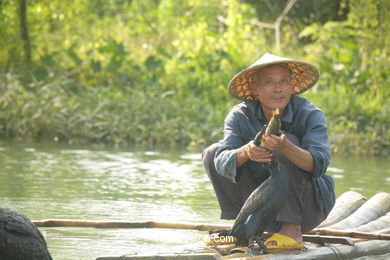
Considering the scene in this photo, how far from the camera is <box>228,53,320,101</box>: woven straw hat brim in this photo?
4035 millimetres

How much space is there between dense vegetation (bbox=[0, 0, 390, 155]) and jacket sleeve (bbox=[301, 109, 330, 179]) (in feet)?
20.8

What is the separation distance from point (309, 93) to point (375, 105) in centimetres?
101

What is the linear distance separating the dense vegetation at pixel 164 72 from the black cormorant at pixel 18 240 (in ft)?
24.3

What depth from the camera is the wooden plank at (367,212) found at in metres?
4.82

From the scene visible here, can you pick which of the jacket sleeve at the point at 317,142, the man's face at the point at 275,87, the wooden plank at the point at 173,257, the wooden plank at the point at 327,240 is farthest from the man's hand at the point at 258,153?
the wooden plank at the point at 327,240

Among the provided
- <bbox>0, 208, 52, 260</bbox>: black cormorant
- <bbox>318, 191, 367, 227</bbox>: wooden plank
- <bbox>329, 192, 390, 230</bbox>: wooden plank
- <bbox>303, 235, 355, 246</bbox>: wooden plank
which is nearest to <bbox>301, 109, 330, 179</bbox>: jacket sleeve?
<bbox>303, 235, 355, 246</bbox>: wooden plank

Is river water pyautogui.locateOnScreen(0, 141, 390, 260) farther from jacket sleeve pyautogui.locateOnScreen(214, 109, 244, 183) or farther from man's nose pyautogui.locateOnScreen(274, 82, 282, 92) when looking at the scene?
man's nose pyautogui.locateOnScreen(274, 82, 282, 92)

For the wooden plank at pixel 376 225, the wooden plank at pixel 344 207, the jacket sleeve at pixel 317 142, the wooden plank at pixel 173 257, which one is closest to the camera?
the wooden plank at pixel 173 257

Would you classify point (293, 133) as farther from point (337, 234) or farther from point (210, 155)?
point (337, 234)

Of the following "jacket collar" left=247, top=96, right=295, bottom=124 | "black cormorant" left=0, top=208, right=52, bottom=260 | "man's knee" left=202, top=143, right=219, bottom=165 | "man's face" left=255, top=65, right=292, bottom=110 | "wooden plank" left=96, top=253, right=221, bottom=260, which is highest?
"man's face" left=255, top=65, right=292, bottom=110

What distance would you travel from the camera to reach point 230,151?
3.85 meters

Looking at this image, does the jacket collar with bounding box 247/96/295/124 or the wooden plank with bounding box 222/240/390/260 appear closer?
the wooden plank with bounding box 222/240/390/260

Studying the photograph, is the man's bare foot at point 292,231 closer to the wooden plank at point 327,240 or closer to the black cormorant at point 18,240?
the wooden plank at point 327,240

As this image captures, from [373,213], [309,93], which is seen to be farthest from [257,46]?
[373,213]
